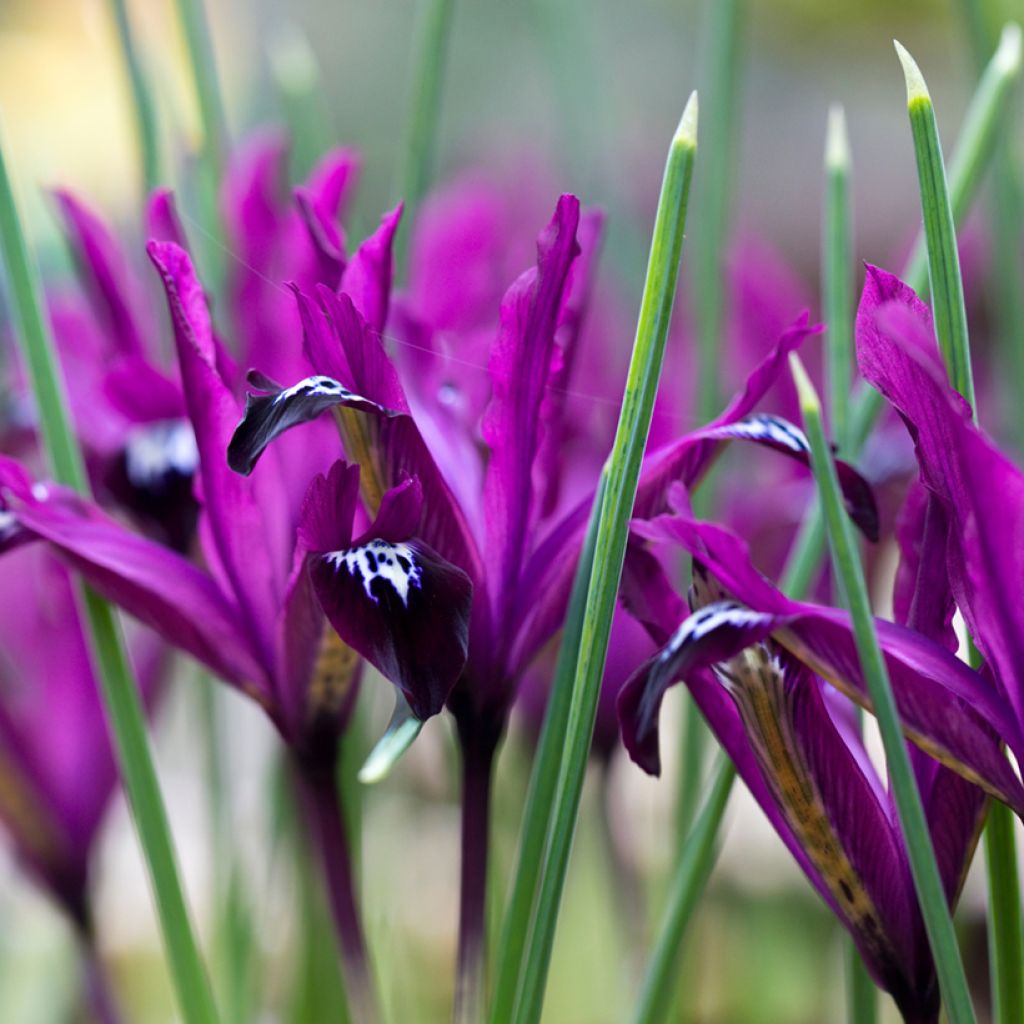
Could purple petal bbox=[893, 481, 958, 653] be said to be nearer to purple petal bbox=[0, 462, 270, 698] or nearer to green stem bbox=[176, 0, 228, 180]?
purple petal bbox=[0, 462, 270, 698]

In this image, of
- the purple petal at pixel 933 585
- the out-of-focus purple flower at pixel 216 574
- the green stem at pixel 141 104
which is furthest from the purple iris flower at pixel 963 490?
the green stem at pixel 141 104

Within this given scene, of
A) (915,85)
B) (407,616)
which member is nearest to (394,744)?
(407,616)

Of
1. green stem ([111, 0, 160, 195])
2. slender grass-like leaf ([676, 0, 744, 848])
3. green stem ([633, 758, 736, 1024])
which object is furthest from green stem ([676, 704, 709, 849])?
green stem ([111, 0, 160, 195])

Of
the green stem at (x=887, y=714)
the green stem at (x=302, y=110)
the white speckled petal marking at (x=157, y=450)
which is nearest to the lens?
the green stem at (x=887, y=714)

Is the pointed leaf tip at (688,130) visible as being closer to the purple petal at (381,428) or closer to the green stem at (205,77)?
the purple petal at (381,428)

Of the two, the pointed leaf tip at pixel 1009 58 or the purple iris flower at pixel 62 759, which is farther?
the purple iris flower at pixel 62 759

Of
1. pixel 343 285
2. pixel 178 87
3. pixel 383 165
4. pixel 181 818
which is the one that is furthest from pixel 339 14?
pixel 343 285

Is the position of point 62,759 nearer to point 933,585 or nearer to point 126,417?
point 126,417

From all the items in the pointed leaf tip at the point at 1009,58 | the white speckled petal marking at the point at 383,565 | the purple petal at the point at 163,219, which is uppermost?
the pointed leaf tip at the point at 1009,58

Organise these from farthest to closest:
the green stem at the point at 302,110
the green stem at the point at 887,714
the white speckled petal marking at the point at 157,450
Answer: the green stem at the point at 302,110, the white speckled petal marking at the point at 157,450, the green stem at the point at 887,714
